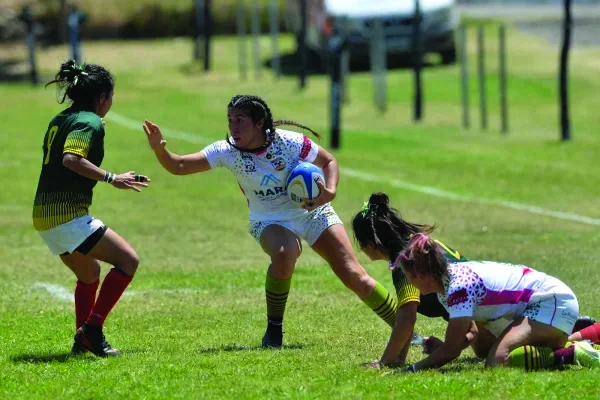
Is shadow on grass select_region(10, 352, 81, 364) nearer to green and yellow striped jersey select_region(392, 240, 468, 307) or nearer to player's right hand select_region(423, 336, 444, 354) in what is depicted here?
green and yellow striped jersey select_region(392, 240, 468, 307)

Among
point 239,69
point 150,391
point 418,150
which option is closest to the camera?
point 150,391

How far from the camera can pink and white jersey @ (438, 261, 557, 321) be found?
645 centimetres

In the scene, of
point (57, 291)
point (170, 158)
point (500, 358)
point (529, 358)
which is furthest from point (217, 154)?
point (57, 291)

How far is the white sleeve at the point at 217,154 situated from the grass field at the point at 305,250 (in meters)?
1.27

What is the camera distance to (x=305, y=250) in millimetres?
13305

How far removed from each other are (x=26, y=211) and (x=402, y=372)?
444 inches

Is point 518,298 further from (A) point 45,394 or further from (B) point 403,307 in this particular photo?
(A) point 45,394

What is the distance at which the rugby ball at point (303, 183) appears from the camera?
25.6 feet

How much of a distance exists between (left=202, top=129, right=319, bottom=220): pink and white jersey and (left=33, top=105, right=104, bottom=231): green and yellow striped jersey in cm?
101

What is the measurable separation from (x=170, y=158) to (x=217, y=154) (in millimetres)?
356

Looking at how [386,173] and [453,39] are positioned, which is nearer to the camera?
[386,173]

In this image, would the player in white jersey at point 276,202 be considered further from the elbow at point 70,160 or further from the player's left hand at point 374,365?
the player's left hand at point 374,365

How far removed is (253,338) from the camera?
828cm

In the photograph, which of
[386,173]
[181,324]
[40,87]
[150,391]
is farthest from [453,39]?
[150,391]
